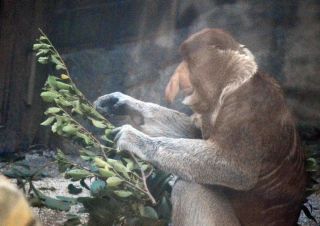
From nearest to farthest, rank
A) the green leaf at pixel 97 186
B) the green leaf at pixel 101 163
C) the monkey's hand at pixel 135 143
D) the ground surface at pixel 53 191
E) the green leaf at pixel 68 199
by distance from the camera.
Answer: the green leaf at pixel 101 163, the monkey's hand at pixel 135 143, the green leaf at pixel 97 186, the green leaf at pixel 68 199, the ground surface at pixel 53 191

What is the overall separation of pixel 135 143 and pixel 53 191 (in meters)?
0.94

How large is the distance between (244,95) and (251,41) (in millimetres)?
959

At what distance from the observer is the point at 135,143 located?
3.71 metres

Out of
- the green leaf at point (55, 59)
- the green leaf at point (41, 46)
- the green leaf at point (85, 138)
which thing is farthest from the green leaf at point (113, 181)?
the green leaf at point (41, 46)

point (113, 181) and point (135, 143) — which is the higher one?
point (135, 143)

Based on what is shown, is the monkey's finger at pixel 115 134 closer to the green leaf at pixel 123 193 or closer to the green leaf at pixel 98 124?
the green leaf at pixel 98 124

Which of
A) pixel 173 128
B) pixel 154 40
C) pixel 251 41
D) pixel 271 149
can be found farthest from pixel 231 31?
pixel 271 149

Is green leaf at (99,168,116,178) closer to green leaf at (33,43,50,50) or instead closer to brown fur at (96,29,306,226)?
brown fur at (96,29,306,226)

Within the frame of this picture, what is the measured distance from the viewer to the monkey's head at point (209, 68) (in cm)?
362

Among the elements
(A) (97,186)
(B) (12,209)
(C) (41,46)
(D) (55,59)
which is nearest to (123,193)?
(A) (97,186)

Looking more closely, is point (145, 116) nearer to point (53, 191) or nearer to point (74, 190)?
point (74, 190)

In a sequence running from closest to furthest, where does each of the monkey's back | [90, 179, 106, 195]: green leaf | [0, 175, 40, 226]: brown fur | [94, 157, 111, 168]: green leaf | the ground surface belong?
1. [0, 175, 40, 226]: brown fur
2. the monkey's back
3. [94, 157, 111, 168]: green leaf
4. [90, 179, 106, 195]: green leaf
5. the ground surface

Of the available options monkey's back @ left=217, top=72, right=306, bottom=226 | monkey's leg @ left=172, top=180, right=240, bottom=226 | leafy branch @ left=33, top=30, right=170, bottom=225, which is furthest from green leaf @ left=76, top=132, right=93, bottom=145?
monkey's back @ left=217, top=72, right=306, bottom=226

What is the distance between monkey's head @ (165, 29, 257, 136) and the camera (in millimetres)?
3621
